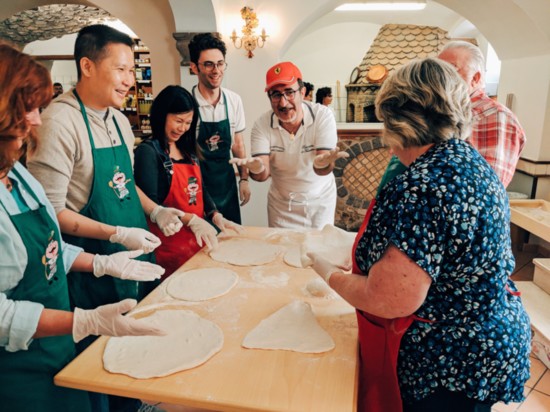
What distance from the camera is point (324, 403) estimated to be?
1.00m

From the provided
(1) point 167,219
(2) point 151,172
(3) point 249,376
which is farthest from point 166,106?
(3) point 249,376

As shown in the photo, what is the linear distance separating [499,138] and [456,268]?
128 centimetres

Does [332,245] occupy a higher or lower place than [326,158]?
lower

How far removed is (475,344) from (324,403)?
428mm

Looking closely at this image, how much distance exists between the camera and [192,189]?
215 centimetres

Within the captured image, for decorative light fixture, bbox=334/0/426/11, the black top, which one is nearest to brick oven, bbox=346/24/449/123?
decorative light fixture, bbox=334/0/426/11

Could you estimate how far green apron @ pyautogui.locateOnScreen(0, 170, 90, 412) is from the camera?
1074 millimetres

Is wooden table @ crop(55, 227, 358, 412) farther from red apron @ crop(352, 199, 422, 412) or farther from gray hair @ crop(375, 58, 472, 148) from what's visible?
gray hair @ crop(375, 58, 472, 148)

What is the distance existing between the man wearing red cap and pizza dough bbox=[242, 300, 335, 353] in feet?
3.84

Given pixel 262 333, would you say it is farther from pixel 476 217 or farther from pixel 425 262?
pixel 476 217

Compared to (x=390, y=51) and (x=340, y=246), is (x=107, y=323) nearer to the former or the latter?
(x=340, y=246)

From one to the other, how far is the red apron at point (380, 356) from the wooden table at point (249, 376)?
0.19 feet

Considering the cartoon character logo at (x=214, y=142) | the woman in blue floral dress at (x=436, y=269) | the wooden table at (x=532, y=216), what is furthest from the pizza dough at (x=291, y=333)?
the wooden table at (x=532, y=216)

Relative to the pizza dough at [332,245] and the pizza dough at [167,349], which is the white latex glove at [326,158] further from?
the pizza dough at [167,349]
